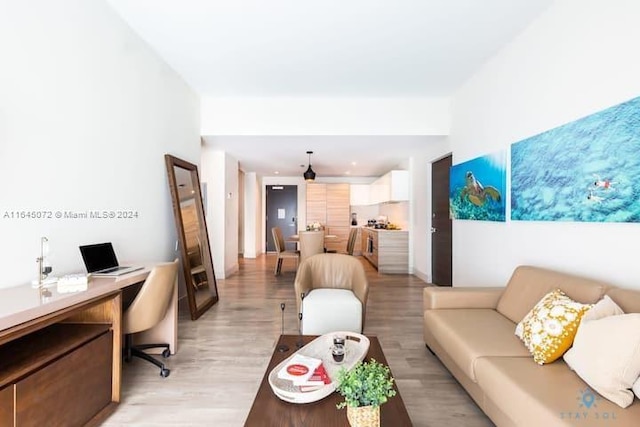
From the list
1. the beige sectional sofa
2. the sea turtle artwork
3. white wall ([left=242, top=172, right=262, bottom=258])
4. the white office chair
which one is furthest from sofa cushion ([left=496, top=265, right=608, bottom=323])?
white wall ([left=242, top=172, right=262, bottom=258])

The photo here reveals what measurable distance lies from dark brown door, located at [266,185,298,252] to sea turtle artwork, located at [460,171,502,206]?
6086mm

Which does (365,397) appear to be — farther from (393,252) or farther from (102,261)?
(393,252)

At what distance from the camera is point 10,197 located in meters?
1.77

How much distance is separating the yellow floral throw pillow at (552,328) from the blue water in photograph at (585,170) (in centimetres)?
71

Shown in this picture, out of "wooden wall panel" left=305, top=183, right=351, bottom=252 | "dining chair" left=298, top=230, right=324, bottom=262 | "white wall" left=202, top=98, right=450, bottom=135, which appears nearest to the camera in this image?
"white wall" left=202, top=98, right=450, bottom=135

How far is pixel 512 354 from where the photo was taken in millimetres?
1739

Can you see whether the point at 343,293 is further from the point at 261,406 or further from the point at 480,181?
the point at 480,181

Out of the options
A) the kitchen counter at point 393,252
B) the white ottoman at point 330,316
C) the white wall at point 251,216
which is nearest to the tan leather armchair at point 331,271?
the white ottoman at point 330,316

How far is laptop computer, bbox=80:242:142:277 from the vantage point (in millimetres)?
2154

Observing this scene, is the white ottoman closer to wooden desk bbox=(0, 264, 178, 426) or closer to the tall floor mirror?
wooden desk bbox=(0, 264, 178, 426)

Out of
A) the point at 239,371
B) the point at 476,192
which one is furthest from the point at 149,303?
the point at 476,192

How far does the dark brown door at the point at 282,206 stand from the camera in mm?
9312

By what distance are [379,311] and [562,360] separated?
2260 mm

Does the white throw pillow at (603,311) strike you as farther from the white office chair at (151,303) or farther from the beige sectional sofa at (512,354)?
the white office chair at (151,303)
